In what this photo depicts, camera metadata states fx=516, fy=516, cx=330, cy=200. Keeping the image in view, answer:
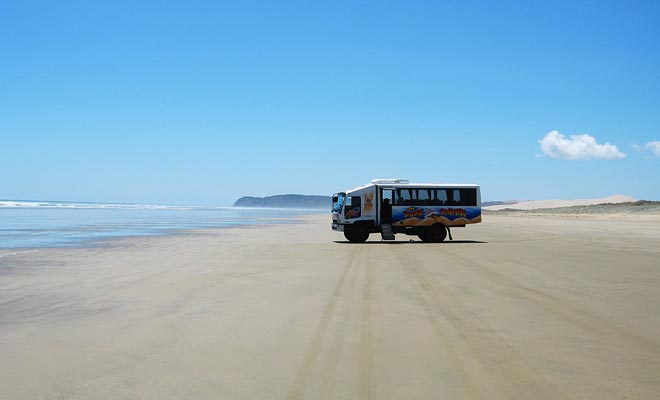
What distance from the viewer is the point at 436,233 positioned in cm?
2655

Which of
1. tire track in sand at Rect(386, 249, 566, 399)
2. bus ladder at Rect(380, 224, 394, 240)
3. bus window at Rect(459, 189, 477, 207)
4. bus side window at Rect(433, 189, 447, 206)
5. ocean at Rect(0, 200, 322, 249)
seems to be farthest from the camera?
bus window at Rect(459, 189, 477, 207)

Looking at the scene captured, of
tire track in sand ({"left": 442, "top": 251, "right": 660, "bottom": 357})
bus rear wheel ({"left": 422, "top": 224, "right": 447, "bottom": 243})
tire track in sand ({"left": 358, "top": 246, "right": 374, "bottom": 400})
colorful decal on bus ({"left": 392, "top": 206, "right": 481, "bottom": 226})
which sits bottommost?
tire track in sand ({"left": 442, "top": 251, "right": 660, "bottom": 357})

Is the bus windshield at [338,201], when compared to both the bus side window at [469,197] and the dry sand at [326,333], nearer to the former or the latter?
the bus side window at [469,197]

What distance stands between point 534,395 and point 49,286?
32.4 ft

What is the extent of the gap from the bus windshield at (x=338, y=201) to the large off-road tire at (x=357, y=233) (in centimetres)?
136

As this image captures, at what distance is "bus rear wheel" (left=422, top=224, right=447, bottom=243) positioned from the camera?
2648 cm

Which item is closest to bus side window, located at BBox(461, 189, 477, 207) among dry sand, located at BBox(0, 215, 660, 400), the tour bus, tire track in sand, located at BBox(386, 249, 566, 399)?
the tour bus

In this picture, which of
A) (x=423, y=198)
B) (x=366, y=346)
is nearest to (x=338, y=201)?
(x=423, y=198)

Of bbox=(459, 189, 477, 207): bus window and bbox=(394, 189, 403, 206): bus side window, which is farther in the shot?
bbox=(459, 189, 477, 207): bus window

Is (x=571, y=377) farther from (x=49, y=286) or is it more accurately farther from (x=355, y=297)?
(x=49, y=286)

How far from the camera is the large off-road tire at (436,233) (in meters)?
26.5

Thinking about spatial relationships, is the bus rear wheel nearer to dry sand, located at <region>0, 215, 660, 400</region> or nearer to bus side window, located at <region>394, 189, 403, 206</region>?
bus side window, located at <region>394, 189, 403, 206</region>

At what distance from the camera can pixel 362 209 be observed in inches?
1030

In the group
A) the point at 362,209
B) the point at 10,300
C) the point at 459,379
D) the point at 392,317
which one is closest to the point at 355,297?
the point at 392,317
